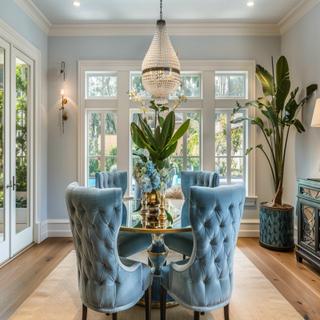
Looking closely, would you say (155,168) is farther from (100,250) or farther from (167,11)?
(167,11)

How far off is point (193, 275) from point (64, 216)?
111 inches

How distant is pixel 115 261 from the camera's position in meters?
1.44

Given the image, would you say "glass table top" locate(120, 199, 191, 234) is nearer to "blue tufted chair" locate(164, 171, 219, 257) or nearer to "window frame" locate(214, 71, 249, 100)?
"blue tufted chair" locate(164, 171, 219, 257)

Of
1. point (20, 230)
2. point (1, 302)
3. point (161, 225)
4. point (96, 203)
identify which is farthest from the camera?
point (20, 230)

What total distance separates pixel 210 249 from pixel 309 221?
180cm

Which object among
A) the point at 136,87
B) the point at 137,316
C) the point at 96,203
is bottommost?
the point at 137,316

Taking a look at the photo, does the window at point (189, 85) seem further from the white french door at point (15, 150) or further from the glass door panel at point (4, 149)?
the glass door panel at point (4, 149)

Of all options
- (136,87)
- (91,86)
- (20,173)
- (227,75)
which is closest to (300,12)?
(227,75)

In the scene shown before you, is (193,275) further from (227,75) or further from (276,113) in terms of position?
(227,75)

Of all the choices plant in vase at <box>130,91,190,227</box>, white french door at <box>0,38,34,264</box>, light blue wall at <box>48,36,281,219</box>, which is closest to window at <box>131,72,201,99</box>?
light blue wall at <box>48,36,281,219</box>

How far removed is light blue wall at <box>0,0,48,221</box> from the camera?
2801 mm

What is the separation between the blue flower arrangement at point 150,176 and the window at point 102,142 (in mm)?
2022

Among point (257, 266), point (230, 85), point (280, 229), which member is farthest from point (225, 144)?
point (257, 266)

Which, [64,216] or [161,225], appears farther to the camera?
[64,216]
